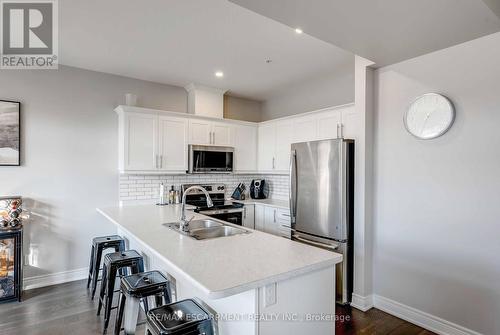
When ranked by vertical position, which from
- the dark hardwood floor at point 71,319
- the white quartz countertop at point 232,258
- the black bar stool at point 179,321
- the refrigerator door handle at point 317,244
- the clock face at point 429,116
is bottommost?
the dark hardwood floor at point 71,319

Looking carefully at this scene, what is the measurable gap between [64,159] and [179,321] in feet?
9.58

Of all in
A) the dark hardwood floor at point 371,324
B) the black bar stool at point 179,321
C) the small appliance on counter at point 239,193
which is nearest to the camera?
the black bar stool at point 179,321

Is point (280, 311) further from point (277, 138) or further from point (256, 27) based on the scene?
point (277, 138)

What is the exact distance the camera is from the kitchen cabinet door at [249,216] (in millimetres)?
4305

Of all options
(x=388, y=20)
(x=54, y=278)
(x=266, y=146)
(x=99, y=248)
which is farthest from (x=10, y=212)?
(x=388, y=20)

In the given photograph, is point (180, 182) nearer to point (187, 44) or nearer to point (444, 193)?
point (187, 44)

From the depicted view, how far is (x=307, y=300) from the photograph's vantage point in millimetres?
1648

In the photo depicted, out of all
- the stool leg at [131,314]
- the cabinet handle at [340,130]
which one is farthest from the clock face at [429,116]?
the stool leg at [131,314]

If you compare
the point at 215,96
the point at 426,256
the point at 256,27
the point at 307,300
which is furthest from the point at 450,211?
the point at 215,96

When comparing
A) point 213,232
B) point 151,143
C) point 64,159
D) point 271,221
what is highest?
point 151,143

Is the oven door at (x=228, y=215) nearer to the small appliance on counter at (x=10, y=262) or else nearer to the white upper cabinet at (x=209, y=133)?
the white upper cabinet at (x=209, y=133)

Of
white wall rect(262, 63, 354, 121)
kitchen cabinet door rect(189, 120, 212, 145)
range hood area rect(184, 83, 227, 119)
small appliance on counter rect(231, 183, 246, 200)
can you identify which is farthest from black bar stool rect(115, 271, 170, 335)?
white wall rect(262, 63, 354, 121)

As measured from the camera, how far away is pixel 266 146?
4656 mm

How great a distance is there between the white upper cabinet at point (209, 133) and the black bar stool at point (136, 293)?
2403 mm
